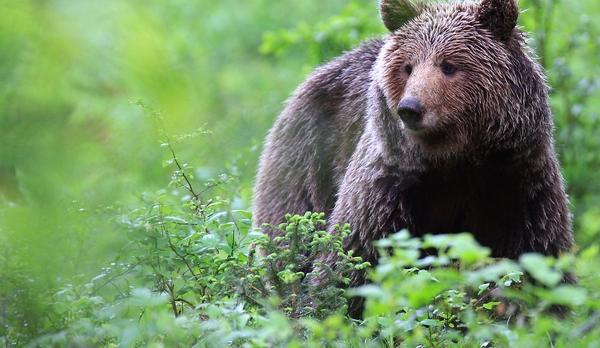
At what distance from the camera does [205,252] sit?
495 centimetres

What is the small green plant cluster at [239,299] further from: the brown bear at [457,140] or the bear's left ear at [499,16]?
the bear's left ear at [499,16]

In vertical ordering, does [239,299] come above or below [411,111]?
below

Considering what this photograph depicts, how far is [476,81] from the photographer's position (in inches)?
232

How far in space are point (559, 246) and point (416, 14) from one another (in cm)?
167

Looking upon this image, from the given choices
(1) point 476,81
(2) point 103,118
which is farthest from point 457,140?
(2) point 103,118

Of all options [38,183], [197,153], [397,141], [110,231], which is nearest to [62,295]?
[110,231]

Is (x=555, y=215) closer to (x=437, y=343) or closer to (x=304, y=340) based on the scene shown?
(x=437, y=343)

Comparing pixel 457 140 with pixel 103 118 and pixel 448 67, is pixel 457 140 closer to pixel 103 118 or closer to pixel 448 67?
pixel 448 67

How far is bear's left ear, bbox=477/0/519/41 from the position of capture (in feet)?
19.5

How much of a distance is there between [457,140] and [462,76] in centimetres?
37

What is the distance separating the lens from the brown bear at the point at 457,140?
232 inches

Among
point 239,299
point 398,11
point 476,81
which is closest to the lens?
point 239,299

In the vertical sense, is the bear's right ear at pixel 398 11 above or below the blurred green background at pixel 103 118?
above

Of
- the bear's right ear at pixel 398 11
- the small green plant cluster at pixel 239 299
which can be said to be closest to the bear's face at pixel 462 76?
the bear's right ear at pixel 398 11
